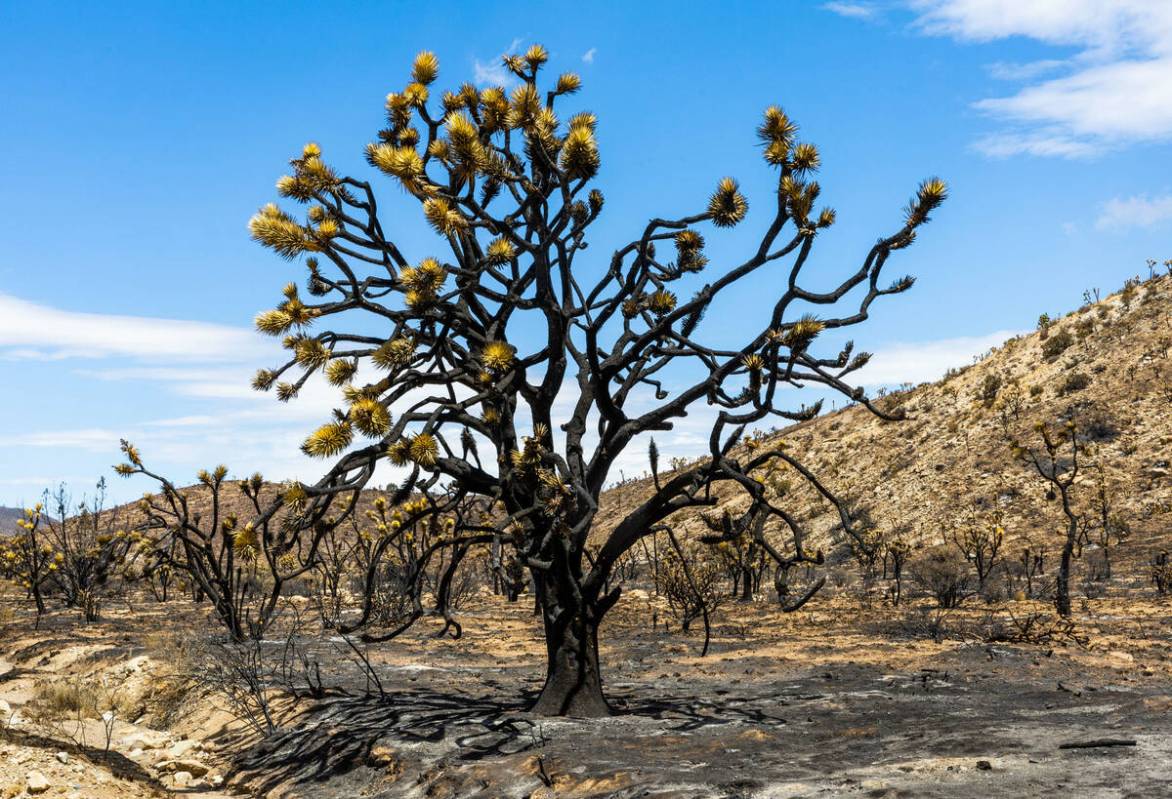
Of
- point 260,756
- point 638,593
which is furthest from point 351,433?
point 638,593

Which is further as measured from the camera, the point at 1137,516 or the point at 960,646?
the point at 1137,516

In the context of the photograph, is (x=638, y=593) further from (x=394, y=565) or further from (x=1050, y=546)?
(x=1050, y=546)

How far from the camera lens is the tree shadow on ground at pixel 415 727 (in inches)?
386

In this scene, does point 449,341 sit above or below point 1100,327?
below

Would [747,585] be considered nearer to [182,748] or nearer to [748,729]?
[748,729]

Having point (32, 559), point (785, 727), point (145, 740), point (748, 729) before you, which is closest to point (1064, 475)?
point (785, 727)

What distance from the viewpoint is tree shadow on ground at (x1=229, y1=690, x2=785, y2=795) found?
9.80 meters

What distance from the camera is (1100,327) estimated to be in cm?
4353

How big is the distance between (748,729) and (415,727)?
3550 mm

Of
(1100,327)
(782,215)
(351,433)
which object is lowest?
Answer: (351,433)

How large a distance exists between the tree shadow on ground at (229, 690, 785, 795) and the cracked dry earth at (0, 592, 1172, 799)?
0.03 m

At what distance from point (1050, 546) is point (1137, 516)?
Result: 3122 millimetres

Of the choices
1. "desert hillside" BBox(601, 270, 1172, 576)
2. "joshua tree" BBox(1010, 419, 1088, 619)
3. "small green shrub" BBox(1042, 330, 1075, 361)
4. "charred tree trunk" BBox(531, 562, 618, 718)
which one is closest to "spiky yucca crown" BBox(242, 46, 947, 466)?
"charred tree trunk" BBox(531, 562, 618, 718)

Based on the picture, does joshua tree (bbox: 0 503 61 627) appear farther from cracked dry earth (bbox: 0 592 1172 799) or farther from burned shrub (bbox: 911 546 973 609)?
burned shrub (bbox: 911 546 973 609)
